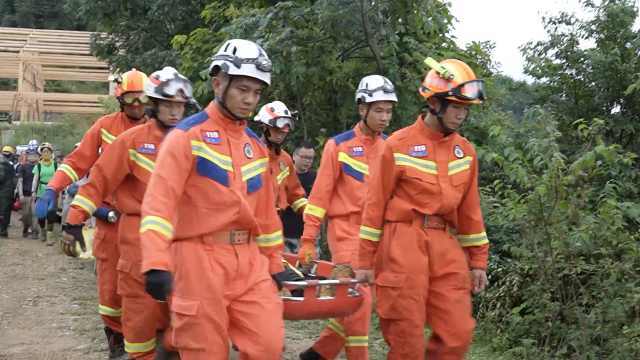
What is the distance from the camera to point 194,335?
4.68m

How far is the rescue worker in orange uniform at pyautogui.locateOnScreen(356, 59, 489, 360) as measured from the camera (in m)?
5.87

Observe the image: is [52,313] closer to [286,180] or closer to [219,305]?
[286,180]

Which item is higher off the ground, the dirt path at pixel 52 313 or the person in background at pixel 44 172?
the person in background at pixel 44 172

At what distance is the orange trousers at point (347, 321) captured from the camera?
280 inches

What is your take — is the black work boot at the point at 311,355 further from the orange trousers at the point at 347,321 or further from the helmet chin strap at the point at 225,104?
the helmet chin strap at the point at 225,104

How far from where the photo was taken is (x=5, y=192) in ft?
65.6

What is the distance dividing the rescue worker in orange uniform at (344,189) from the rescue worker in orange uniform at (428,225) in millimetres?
1204

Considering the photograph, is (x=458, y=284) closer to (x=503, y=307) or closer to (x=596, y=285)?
(x=596, y=285)

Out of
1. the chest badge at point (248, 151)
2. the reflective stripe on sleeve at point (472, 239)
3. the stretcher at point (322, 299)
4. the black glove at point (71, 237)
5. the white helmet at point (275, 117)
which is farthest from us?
the white helmet at point (275, 117)

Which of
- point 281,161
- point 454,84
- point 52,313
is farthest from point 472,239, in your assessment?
point 52,313

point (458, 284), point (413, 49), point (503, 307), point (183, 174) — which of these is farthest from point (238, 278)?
point (413, 49)

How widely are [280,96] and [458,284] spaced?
6.59 m

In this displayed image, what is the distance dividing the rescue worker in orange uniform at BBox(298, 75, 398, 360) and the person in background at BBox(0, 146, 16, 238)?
14.1m

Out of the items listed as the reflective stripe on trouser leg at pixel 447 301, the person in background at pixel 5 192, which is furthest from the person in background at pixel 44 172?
the reflective stripe on trouser leg at pixel 447 301
